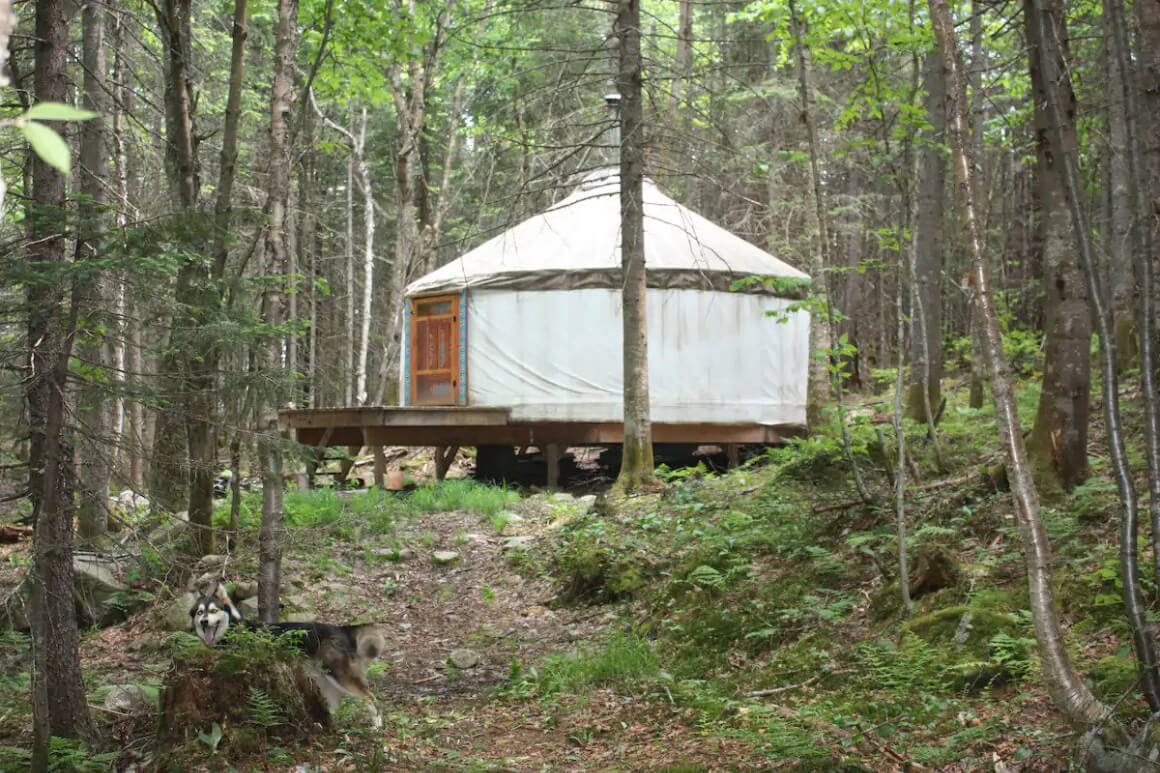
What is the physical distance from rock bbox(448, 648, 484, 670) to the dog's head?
4.62ft

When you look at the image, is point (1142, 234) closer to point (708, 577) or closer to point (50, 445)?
point (708, 577)

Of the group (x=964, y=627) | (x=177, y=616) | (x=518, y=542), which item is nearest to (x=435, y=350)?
(x=518, y=542)

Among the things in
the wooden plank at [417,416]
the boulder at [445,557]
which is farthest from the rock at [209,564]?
the wooden plank at [417,416]

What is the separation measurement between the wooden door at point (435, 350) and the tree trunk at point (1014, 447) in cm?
995

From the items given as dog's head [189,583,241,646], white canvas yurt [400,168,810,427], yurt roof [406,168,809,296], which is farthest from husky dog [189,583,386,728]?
yurt roof [406,168,809,296]

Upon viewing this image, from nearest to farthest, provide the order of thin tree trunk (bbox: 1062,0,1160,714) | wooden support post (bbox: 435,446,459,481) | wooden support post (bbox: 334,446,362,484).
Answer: thin tree trunk (bbox: 1062,0,1160,714) < wooden support post (bbox: 435,446,459,481) < wooden support post (bbox: 334,446,362,484)

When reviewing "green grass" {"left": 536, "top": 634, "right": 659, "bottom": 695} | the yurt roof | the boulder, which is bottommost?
"green grass" {"left": 536, "top": 634, "right": 659, "bottom": 695}

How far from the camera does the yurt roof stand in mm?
12289

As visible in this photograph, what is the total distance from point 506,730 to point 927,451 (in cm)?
452

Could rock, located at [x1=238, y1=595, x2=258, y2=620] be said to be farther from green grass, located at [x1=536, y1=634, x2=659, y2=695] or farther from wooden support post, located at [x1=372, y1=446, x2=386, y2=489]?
wooden support post, located at [x1=372, y1=446, x2=386, y2=489]

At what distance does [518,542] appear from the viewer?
27.2 ft

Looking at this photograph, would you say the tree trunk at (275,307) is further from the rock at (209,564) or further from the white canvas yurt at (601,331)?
the white canvas yurt at (601,331)

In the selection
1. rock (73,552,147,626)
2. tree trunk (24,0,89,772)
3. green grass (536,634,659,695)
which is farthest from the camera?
rock (73,552,147,626)

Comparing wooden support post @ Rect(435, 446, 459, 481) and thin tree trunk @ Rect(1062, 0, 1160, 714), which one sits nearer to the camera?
thin tree trunk @ Rect(1062, 0, 1160, 714)
